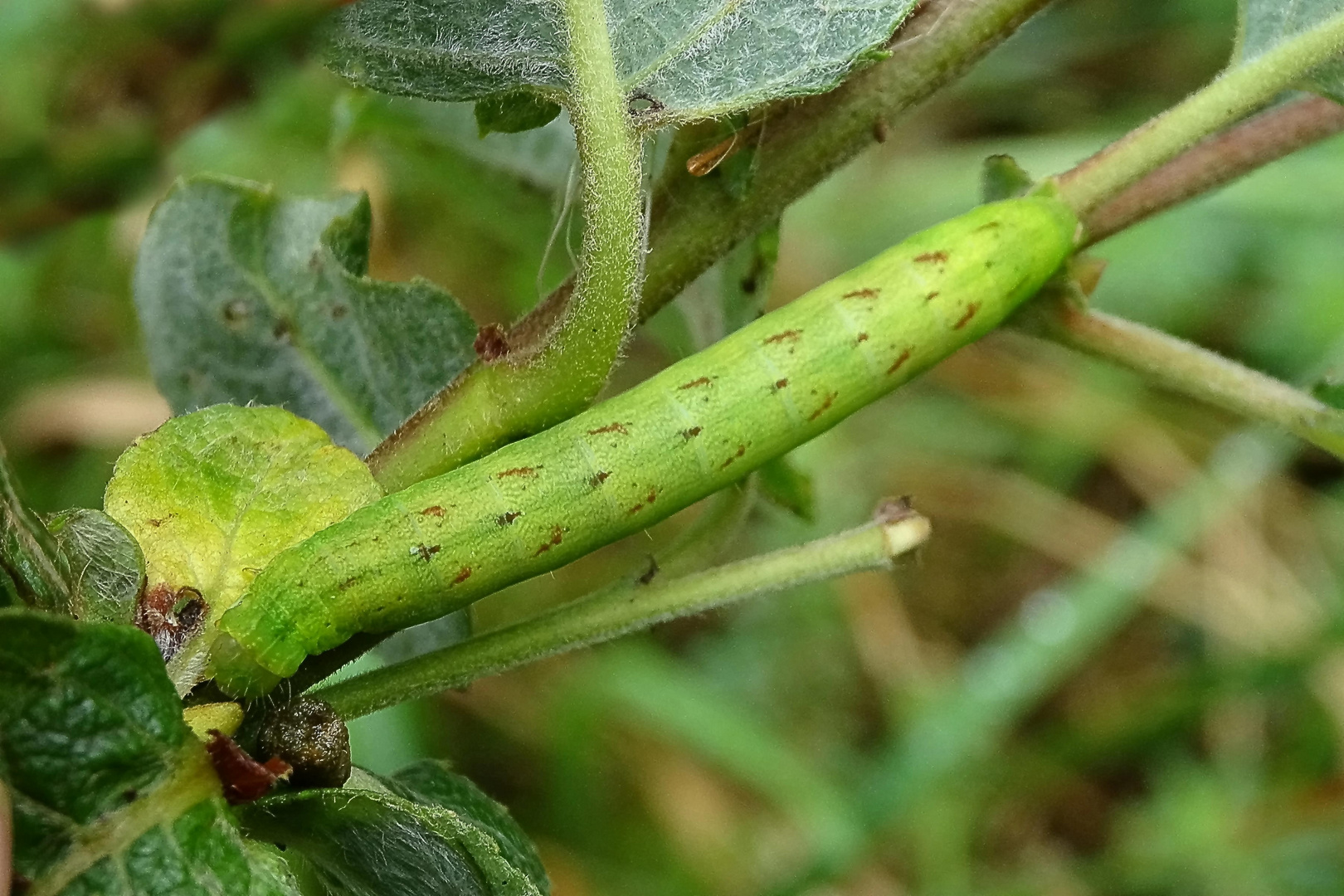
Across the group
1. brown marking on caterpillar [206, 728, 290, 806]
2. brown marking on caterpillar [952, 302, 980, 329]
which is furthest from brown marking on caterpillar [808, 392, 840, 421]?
brown marking on caterpillar [206, 728, 290, 806]

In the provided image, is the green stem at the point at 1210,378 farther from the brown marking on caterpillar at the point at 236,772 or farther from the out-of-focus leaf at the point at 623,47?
the brown marking on caterpillar at the point at 236,772

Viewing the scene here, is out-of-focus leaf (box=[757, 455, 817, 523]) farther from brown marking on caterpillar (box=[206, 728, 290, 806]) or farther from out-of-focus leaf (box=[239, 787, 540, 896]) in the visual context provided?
brown marking on caterpillar (box=[206, 728, 290, 806])

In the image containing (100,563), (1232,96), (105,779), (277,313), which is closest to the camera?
(105,779)

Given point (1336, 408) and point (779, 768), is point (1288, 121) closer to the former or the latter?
point (1336, 408)

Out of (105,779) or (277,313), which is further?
(277,313)

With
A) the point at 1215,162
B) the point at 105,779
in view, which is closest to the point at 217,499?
the point at 105,779

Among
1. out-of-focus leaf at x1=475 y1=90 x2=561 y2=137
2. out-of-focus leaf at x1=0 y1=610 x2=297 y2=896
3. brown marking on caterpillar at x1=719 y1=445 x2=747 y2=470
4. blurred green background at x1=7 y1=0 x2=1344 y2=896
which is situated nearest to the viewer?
out-of-focus leaf at x1=0 y1=610 x2=297 y2=896

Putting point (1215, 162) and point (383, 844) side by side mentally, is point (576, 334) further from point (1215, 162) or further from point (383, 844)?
point (1215, 162)
